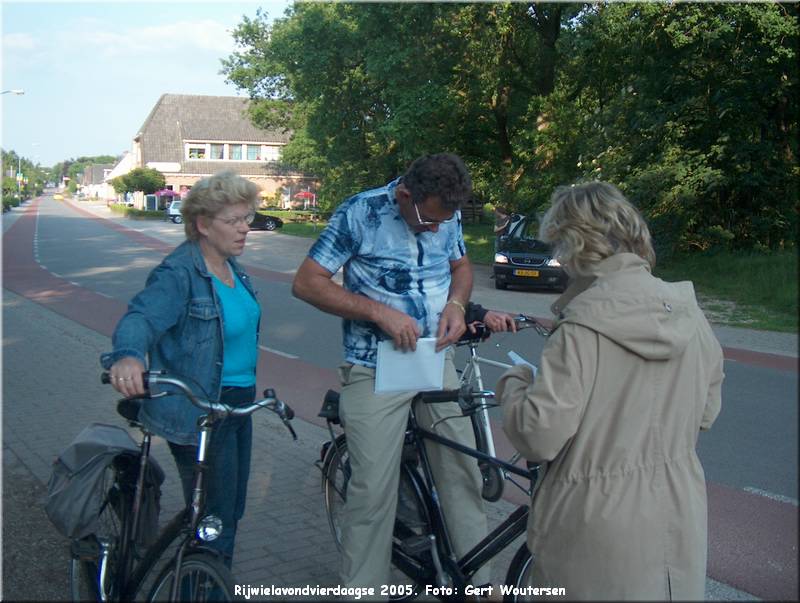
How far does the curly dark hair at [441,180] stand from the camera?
10.3 ft

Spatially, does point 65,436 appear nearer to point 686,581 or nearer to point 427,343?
point 427,343

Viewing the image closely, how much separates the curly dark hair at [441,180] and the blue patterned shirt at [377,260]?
0.21 m

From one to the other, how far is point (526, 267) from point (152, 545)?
16.5 m

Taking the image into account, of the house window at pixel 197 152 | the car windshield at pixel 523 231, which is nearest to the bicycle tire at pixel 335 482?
the car windshield at pixel 523 231

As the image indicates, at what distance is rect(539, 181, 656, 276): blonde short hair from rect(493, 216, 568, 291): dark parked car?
1639 cm

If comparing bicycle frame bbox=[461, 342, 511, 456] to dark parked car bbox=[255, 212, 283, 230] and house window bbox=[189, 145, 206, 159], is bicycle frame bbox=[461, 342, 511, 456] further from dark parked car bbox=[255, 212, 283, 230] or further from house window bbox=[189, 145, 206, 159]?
house window bbox=[189, 145, 206, 159]

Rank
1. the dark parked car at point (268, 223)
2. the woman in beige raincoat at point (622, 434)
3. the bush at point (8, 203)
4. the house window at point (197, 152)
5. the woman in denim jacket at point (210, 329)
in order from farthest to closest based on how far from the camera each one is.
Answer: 1. the house window at point (197, 152)
2. the bush at point (8, 203)
3. the dark parked car at point (268, 223)
4. the woman in denim jacket at point (210, 329)
5. the woman in beige raincoat at point (622, 434)

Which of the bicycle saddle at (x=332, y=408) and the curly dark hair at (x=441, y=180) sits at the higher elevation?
the curly dark hair at (x=441, y=180)

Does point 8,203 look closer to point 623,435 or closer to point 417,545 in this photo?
point 417,545

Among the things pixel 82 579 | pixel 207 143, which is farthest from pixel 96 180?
pixel 82 579

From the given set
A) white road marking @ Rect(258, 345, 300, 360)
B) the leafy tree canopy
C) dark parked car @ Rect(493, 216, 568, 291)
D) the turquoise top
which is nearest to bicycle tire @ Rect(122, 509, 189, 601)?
the turquoise top

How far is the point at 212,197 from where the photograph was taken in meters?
3.33

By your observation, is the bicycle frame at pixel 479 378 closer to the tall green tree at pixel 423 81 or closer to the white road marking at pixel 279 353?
the white road marking at pixel 279 353

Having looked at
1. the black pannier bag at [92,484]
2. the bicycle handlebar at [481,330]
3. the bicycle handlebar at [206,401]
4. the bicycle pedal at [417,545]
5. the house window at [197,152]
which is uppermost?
the house window at [197,152]
